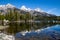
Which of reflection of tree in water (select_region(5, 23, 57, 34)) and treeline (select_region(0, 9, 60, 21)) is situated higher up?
treeline (select_region(0, 9, 60, 21))

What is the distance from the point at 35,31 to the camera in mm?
3395

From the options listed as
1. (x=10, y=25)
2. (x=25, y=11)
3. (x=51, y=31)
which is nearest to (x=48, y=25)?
(x=51, y=31)

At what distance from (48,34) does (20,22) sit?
727mm

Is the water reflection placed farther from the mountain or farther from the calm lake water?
the mountain

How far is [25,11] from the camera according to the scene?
130 inches

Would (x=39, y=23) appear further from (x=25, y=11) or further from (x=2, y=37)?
(x=2, y=37)

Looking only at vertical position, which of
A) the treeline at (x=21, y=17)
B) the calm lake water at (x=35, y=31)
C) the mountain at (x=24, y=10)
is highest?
the mountain at (x=24, y=10)

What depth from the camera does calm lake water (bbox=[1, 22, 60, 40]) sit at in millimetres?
3283

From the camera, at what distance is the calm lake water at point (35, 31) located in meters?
3.28

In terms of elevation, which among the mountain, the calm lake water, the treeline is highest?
the mountain

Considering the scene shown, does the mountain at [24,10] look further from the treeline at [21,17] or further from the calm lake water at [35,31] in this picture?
the calm lake water at [35,31]

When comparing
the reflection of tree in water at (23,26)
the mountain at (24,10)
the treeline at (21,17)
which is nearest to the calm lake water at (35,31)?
the reflection of tree in water at (23,26)

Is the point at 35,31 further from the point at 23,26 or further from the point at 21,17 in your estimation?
the point at 21,17

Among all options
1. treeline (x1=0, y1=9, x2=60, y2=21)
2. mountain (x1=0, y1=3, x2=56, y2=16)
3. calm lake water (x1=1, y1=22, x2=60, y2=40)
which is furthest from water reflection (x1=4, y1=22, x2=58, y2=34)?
mountain (x1=0, y1=3, x2=56, y2=16)
